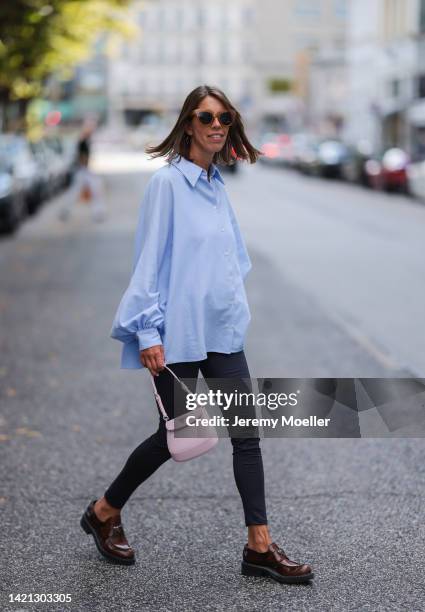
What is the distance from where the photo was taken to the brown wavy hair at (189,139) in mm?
3869

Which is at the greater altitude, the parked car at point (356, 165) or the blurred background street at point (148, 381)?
the blurred background street at point (148, 381)

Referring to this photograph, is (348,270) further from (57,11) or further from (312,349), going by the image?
(57,11)

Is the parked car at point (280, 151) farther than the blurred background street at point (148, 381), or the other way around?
the parked car at point (280, 151)

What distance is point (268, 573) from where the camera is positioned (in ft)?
12.8

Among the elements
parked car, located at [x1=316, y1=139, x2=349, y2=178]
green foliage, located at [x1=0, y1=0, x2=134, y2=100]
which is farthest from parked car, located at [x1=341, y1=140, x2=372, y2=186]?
green foliage, located at [x1=0, y1=0, x2=134, y2=100]

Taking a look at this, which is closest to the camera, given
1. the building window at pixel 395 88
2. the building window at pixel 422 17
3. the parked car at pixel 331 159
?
the parked car at pixel 331 159

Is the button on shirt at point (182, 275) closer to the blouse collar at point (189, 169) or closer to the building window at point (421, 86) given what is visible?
the blouse collar at point (189, 169)

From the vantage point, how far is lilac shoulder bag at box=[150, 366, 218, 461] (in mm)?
3816

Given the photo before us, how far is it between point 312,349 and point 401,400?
205 centimetres

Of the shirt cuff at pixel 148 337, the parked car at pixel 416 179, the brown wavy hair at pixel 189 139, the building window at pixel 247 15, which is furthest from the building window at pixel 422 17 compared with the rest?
the building window at pixel 247 15

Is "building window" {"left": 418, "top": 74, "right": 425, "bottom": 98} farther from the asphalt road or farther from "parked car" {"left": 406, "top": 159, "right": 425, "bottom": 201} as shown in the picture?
the asphalt road

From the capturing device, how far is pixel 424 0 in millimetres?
52719

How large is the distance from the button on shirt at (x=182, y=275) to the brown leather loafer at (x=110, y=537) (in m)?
0.77

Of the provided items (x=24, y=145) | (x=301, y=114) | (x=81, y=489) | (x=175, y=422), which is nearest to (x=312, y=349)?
(x=81, y=489)
